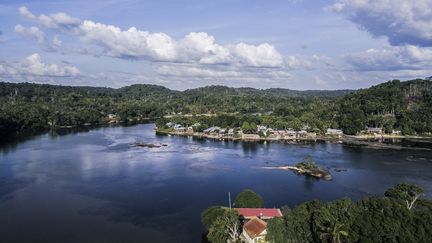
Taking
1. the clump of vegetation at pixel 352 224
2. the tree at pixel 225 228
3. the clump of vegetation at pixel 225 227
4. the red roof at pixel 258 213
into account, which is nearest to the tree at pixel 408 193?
the clump of vegetation at pixel 352 224

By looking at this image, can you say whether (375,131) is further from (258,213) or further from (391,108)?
(258,213)

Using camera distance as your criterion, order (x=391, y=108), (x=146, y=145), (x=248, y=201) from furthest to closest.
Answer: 1. (x=391, y=108)
2. (x=146, y=145)
3. (x=248, y=201)

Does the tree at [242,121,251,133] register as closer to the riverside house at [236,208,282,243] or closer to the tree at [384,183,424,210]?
the tree at [384,183,424,210]

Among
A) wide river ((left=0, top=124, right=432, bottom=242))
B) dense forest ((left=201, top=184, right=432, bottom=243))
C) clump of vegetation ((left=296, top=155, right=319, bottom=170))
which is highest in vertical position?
dense forest ((left=201, top=184, right=432, bottom=243))

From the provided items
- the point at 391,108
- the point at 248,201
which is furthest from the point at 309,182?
the point at 391,108

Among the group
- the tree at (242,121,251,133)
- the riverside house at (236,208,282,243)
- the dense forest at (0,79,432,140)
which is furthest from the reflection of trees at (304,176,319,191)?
the dense forest at (0,79,432,140)

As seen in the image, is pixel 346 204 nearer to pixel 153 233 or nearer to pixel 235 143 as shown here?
pixel 153 233

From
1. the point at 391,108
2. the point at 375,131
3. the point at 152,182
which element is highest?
the point at 391,108
